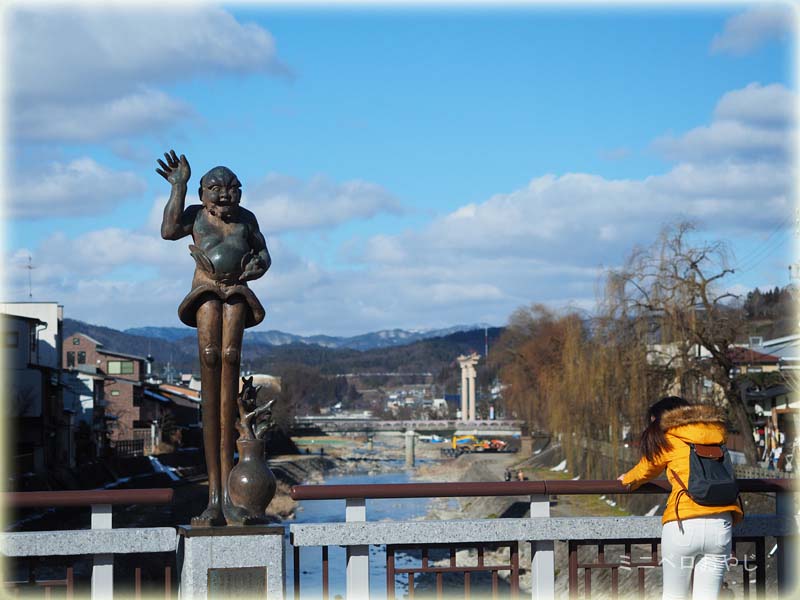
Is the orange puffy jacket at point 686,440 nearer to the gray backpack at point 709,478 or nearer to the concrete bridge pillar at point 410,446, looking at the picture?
the gray backpack at point 709,478

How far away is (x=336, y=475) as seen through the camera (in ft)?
263

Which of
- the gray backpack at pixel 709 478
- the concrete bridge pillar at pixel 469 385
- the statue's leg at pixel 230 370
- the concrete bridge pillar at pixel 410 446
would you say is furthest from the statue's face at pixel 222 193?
the concrete bridge pillar at pixel 469 385

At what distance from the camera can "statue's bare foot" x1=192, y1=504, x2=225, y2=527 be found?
6438 mm

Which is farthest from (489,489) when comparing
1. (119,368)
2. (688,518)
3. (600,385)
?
(119,368)

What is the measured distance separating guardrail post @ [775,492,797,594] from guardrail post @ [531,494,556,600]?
5.31ft

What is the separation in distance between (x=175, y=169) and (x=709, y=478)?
394cm

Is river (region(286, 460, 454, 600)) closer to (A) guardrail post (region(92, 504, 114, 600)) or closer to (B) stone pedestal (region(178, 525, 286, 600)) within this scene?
(B) stone pedestal (region(178, 525, 286, 600))

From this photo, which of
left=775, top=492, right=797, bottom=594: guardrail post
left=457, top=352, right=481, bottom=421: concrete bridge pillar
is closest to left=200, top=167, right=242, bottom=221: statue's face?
left=775, top=492, right=797, bottom=594: guardrail post

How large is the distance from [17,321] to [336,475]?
44982mm

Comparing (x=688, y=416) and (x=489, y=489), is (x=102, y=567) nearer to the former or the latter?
(x=489, y=489)

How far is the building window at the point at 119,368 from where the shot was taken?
63.7 metres

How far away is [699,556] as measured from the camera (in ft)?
19.5

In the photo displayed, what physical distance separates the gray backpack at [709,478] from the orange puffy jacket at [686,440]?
0.03m

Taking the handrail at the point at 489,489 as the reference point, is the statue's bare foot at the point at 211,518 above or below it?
below
